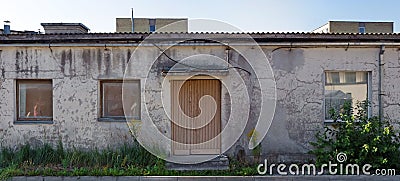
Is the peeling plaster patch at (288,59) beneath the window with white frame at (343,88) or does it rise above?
above

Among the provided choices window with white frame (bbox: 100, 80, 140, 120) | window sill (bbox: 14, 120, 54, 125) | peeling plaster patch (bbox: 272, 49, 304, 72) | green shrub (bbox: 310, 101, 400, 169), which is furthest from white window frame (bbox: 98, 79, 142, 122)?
green shrub (bbox: 310, 101, 400, 169)

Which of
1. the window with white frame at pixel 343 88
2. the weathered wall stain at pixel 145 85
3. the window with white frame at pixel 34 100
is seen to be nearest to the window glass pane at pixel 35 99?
the window with white frame at pixel 34 100

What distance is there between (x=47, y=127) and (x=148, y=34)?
3523 millimetres

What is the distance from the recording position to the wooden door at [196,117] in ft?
28.2

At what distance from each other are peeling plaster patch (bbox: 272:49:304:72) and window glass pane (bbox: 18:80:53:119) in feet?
19.3

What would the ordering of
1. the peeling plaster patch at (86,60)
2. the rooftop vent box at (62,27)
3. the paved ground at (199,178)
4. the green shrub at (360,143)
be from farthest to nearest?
the rooftop vent box at (62,27) → the peeling plaster patch at (86,60) → the green shrub at (360,143) → the paved ground at (199,178)

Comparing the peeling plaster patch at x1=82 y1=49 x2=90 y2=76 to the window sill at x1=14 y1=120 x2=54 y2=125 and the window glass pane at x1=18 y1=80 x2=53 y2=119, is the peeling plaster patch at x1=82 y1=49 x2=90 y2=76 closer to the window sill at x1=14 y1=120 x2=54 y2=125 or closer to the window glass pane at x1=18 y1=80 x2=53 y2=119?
the window glass pane at x1=18 y1=80 x2=53 y2=119

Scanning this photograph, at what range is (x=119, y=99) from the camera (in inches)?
335

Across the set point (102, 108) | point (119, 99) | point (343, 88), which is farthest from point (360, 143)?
point (102, 108)

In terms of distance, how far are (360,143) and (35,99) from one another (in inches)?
317

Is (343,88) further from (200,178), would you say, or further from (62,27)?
(62,27)

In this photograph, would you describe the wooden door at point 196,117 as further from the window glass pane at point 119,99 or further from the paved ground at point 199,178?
the paved ground at point 199,178

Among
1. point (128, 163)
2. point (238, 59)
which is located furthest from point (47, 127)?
point (238, 59)

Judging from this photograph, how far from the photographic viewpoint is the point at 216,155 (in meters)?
8.33
